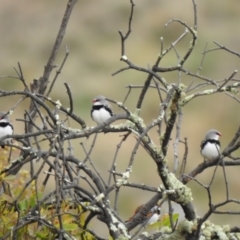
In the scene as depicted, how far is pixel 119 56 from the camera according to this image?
16.5 metres

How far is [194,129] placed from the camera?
1289 centimetres

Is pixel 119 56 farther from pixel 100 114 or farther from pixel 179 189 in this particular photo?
pixel 179 189

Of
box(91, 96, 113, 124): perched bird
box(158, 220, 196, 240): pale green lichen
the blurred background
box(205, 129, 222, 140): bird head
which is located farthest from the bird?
the blurred background

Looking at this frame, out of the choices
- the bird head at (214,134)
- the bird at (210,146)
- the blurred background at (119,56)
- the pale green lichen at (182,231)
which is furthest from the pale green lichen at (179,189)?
the blurred background at (119,56)

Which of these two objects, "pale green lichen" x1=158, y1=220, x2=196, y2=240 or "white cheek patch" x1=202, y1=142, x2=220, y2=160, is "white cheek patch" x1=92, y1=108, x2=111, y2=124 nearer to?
"white cheek patch" x1=202, y1=142, x2=220, y2=160

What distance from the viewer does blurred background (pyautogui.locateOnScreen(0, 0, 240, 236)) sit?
1206cm

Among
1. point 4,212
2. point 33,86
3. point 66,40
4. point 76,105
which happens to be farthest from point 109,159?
point 4,212

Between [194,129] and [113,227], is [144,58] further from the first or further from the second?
[113,227]

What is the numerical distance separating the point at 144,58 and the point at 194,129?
3.33 metres

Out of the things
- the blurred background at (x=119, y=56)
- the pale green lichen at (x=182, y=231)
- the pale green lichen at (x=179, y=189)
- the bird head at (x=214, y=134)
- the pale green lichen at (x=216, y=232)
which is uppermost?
the blurred background at (x=119, y=56)

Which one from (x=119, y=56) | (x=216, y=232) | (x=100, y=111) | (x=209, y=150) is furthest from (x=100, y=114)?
(x=119, y=56)

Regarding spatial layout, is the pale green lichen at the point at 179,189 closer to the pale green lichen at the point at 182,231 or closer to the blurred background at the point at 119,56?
the pale green lichen at the point at 182,231

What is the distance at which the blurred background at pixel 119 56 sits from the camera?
1206cm

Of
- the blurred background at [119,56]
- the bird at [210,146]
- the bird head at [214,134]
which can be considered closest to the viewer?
the bird at [210,146]
